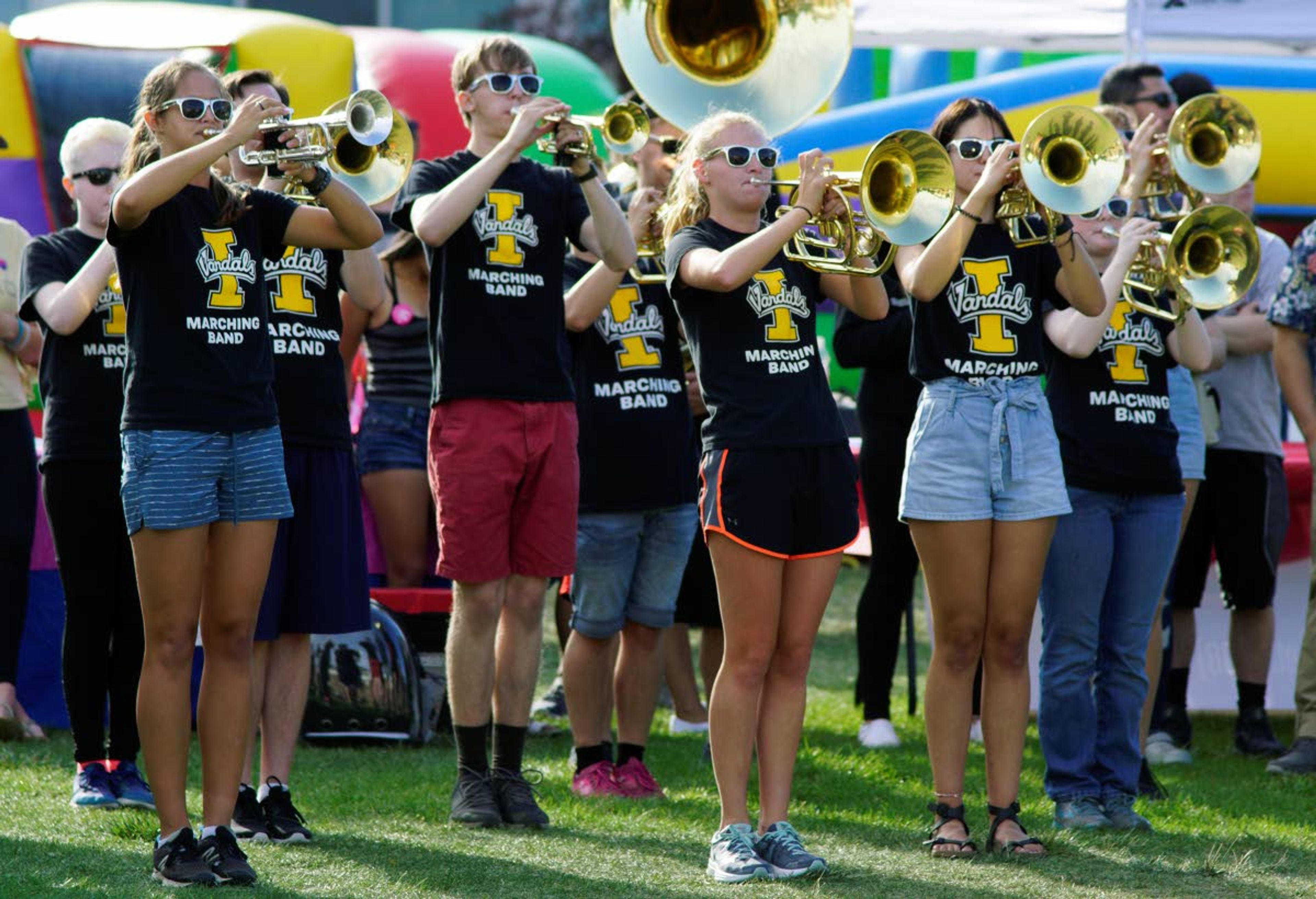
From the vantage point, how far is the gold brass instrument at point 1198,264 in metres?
5.43

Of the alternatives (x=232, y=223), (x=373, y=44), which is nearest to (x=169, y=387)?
(x=232, y=223)

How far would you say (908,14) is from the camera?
8984 mm

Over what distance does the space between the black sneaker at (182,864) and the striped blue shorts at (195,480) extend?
76 cm

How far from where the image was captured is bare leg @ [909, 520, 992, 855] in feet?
15.9

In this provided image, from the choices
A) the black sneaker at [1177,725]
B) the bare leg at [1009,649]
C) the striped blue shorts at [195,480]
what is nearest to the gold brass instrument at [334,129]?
the striped blue shorts at [195,480]

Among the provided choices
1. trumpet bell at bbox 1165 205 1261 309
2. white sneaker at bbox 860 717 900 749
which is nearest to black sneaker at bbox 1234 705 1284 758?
white sneaker at bbox 860 717 900 749

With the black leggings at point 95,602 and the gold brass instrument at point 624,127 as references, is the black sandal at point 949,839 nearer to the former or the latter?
the gold brass instrument at point 624,127

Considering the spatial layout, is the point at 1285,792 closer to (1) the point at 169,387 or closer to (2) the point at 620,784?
(2) the point at 620,784

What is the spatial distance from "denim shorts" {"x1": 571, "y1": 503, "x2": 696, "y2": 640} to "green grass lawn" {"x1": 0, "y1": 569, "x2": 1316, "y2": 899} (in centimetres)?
58

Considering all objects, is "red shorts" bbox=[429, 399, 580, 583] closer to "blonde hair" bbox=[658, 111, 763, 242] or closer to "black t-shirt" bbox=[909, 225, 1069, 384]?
"blonde hair" bbox=[658, 111, 763, 242]

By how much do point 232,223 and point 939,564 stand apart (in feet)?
6.79

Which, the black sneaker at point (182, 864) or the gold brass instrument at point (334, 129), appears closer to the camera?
the black sneaker at point (182, 864)

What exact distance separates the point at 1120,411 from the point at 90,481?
315 centimetres

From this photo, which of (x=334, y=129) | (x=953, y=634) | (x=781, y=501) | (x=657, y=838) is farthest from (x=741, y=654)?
(x=334, y=129)
